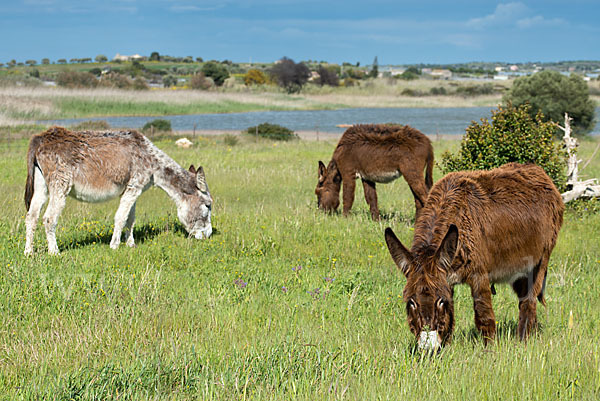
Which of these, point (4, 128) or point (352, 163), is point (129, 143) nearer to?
point (352, 163)

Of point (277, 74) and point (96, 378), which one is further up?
point (277, 74)

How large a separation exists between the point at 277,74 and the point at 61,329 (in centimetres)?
8735

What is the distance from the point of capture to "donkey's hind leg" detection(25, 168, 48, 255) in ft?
27.1

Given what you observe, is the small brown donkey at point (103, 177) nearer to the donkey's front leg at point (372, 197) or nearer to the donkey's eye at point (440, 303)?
the donkey's front leg at point (372, 197)

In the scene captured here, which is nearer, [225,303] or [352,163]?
[225,303]

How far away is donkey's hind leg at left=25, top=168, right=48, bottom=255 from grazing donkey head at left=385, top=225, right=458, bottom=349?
6394 millimetres

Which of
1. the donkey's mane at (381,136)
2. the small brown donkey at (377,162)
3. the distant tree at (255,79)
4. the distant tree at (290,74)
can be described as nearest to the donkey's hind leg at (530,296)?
the small brown donkey at (377,162)

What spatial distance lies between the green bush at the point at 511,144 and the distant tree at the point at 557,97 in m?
25.1

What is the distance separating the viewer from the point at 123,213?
9.00 meters

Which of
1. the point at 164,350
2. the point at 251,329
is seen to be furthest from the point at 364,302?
the point at 164,350

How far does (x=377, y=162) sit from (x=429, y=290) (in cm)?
741

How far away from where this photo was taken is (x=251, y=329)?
5492 millimetres

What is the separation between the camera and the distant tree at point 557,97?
115ft

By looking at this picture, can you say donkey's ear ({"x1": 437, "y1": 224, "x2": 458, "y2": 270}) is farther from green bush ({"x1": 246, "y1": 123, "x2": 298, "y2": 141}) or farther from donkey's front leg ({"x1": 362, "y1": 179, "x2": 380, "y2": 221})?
green bush ({"x1": 246, "y1": 123, "x2": 298, "y2": 141})
